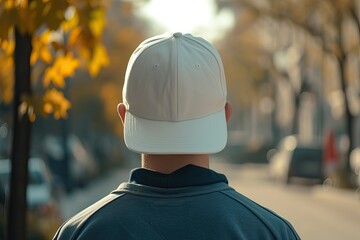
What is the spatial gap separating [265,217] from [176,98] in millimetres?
354

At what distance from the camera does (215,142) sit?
8.88 feet

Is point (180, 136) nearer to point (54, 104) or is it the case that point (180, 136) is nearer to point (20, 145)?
point (54, 104)

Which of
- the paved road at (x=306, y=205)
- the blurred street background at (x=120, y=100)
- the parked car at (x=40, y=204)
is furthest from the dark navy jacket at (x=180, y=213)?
the paved road at (x=306, y=205)

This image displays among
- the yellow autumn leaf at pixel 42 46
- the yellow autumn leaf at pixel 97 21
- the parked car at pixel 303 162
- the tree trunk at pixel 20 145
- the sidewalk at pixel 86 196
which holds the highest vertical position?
the yellow autumn leaf at pixel 97 21

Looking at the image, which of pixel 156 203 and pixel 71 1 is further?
pixel 71 1

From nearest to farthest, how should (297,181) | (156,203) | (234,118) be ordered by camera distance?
(156,203), (297,181), (234,118)

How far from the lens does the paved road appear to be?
66.4 ft

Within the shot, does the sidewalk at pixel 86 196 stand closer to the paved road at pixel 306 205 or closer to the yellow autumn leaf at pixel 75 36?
the paved road at pixel 306 205

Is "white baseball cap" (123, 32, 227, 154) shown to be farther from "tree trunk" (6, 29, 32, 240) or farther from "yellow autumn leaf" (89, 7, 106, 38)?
"tree trunk" (6, 29, 32, 240)

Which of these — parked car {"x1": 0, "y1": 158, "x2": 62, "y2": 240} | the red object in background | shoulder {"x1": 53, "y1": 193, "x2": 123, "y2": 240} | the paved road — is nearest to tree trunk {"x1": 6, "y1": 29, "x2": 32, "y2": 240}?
A: shoulder {"x1": 53, "y1": 193, "x2": 123, "y2": 240}

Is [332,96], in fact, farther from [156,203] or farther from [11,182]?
[156,203]

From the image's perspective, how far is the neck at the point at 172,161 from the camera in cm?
268

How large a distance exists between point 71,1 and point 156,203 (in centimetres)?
381

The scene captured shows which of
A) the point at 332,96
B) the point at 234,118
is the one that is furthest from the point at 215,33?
the point at 234,118
